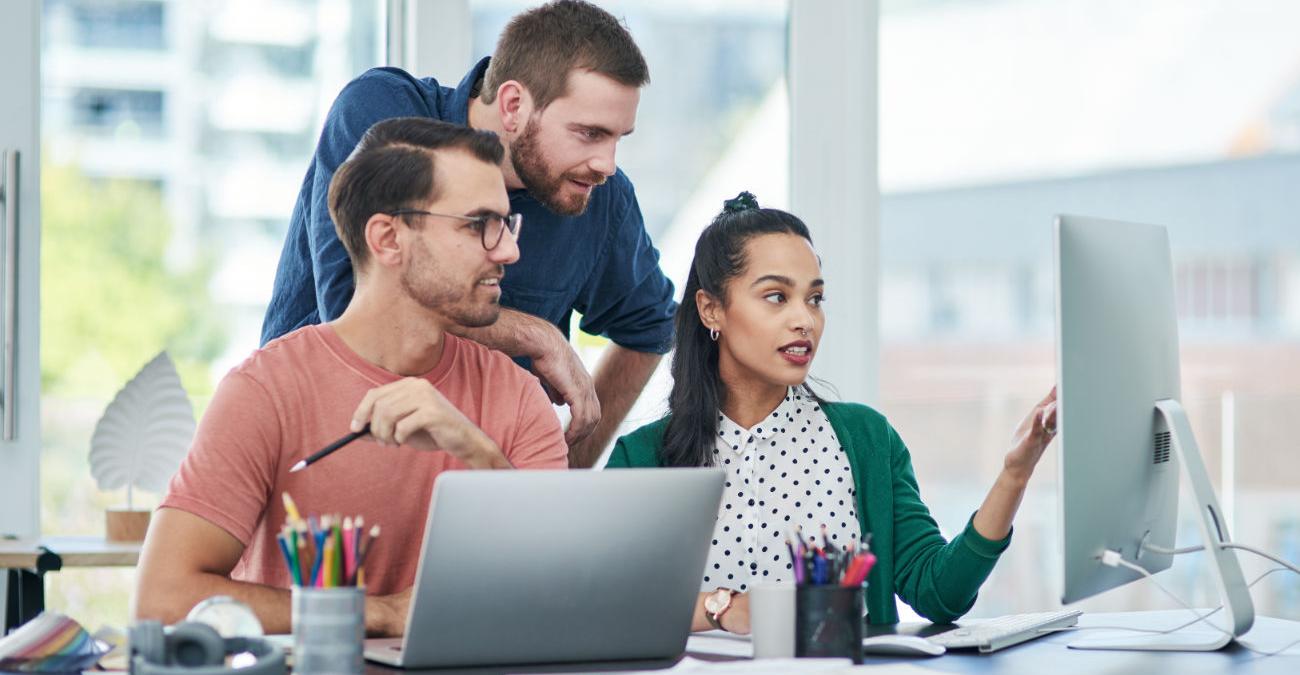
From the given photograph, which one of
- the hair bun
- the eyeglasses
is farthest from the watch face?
the hair bun

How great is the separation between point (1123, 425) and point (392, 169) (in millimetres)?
944

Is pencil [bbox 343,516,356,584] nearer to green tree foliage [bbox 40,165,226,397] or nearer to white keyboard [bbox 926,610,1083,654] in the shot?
white keyboard [bbox 926,610,1083,654]

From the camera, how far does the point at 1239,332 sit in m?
4.39

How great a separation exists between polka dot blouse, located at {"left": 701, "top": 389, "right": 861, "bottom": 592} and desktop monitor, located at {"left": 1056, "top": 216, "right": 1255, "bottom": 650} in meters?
0.54

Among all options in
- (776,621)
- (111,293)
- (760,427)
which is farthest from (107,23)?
(776,621)

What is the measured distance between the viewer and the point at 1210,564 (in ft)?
5.49

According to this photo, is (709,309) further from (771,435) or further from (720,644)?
(720,644)

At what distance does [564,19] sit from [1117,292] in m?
1.07

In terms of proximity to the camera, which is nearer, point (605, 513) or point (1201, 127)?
point (605, 513)

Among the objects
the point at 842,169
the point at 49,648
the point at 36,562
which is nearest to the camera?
the point at 49,648

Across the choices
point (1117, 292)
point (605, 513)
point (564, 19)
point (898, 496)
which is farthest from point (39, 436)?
point (1117, 292)

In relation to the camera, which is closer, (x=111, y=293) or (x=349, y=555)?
(x=349, y=555)

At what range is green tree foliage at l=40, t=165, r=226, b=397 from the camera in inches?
118

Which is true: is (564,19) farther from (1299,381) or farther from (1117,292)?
(1299,381)
